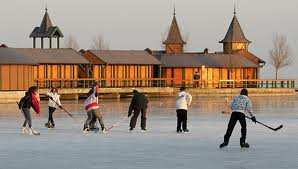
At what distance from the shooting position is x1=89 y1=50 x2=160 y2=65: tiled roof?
255ft

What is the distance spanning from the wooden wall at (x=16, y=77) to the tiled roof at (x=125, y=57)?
43.8 ft

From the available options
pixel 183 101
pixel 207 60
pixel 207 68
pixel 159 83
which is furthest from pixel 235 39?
pixel 183 101

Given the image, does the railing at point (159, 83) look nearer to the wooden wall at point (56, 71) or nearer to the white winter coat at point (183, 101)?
the wooden wall at point (56, 71)

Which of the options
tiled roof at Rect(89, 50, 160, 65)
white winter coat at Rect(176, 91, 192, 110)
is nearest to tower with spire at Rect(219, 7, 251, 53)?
tiled roof at Rect(89, 50, 160, 65)

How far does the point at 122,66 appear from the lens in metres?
78.2

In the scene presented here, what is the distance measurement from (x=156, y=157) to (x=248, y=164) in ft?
7.41

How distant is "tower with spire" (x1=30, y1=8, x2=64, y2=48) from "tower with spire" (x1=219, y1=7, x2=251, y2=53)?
25.8m

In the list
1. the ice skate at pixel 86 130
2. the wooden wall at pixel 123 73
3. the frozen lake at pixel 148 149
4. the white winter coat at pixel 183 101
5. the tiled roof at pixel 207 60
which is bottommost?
the frozen lake at pixel 148 149

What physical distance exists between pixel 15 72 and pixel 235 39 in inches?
1688

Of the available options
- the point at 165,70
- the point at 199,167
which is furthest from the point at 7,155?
the point at 165,70

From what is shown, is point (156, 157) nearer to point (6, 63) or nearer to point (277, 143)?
point (277, 143)

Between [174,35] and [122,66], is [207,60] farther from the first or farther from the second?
[122,66]

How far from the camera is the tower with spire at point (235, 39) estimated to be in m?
100

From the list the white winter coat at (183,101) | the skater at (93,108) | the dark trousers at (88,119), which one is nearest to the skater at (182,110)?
the white winter coat at (183,101)
